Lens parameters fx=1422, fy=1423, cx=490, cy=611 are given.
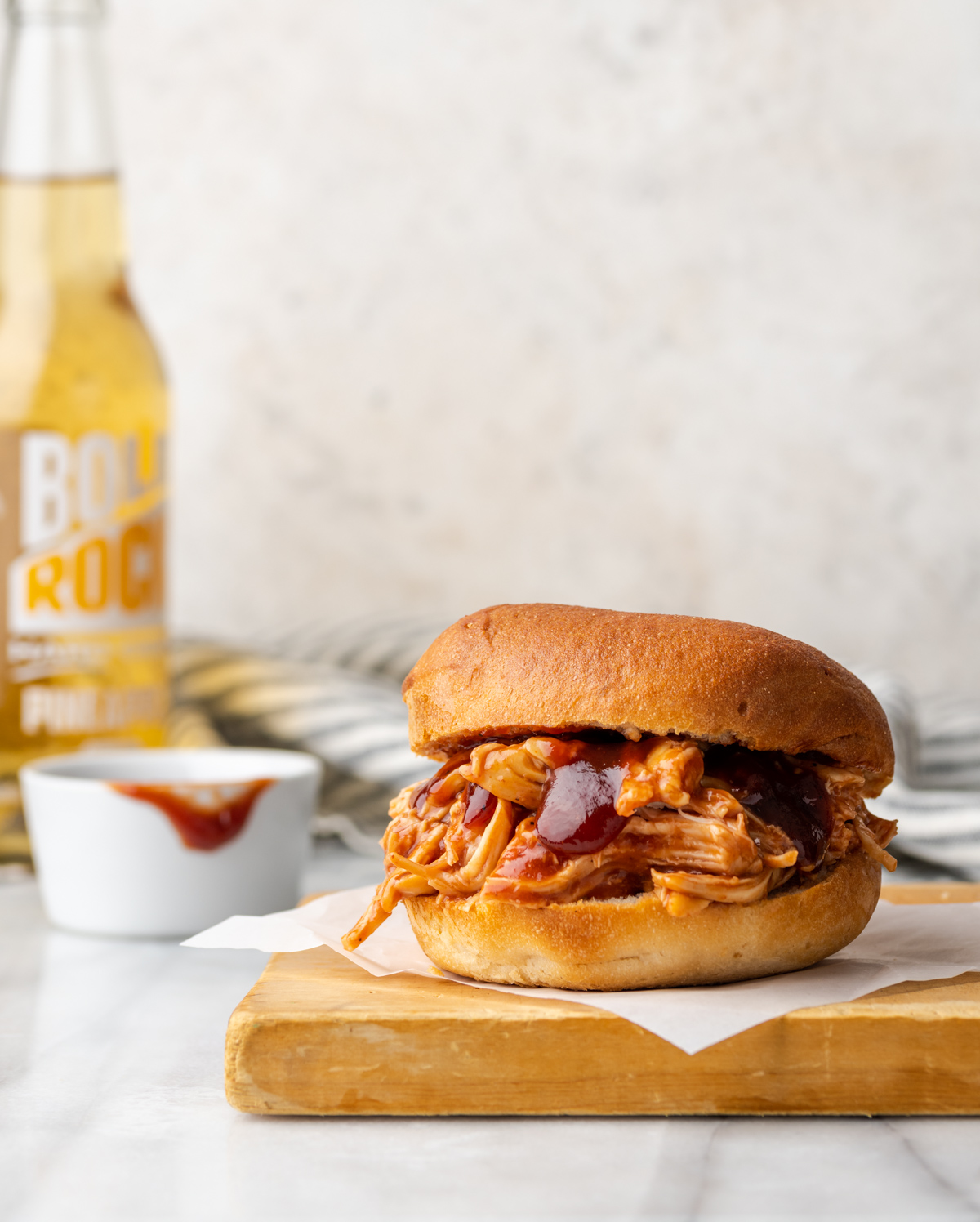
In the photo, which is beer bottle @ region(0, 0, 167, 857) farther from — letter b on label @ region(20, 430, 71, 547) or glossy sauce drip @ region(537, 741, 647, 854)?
glossy sauce drip @ region(537, 741, 647, 854)

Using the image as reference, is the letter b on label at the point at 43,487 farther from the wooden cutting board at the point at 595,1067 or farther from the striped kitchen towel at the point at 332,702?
the wooden cutting board at the point at 595,1067

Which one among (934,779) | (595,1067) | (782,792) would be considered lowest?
(934,779)

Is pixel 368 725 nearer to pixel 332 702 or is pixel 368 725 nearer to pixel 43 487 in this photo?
pixel 332 702

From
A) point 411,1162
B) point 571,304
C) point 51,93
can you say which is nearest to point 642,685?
point 411,1162

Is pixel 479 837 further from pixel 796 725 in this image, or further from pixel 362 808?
pixel 362 808

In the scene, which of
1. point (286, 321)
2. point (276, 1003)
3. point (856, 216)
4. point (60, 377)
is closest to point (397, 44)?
point (286, 321)

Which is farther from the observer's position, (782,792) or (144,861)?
(144,861)

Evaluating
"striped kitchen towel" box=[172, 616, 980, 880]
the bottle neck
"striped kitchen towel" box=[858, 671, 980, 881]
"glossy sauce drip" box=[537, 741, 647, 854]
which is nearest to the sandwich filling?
"glossy sauce drip" box=[537, 741, 647, 854]
